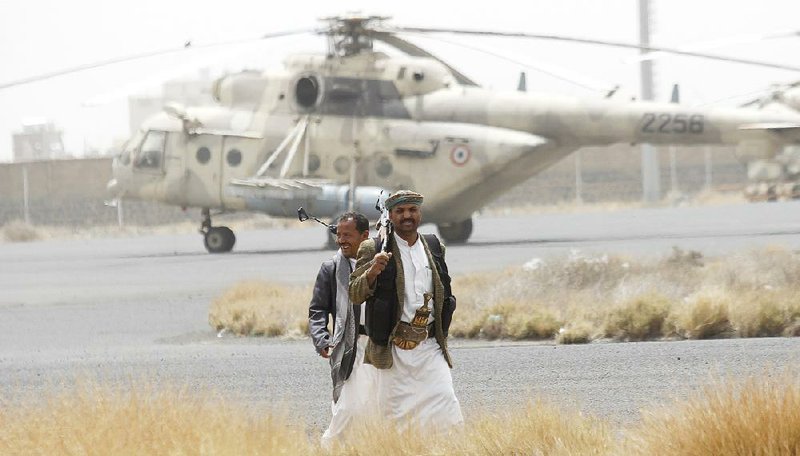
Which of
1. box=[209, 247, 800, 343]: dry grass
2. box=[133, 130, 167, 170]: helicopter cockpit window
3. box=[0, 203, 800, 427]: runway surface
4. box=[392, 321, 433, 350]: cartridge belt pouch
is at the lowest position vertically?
box=[0, 203, 800, 427]: runway surface

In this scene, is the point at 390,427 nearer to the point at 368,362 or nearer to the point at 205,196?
the point at 368,362

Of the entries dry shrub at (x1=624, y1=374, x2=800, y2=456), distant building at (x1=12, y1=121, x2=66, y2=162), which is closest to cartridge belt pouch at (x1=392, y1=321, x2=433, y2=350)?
dry shrub at (x1=624, y1=374, x2=800, y2=456)

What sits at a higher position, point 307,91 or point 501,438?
point 307,91

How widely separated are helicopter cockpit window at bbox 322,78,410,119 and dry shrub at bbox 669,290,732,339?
1437 centimetres

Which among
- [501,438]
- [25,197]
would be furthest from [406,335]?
[25,197]

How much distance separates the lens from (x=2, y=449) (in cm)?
966

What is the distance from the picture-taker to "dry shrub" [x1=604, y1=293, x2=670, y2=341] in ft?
60.4

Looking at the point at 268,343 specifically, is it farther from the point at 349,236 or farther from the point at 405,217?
the point at 405,217

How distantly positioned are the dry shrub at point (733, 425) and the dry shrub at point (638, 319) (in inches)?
375

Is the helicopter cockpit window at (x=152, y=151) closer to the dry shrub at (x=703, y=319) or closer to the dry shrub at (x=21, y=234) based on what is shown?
the dry shrub at (x=703, y=319)

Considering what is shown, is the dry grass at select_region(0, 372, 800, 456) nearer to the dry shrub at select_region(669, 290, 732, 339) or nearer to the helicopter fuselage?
the dry shrub at select_region(669, 290, 732, 339)

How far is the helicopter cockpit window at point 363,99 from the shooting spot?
106 feet

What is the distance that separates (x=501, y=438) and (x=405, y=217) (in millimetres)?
1356

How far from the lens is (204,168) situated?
33688 millimetres
